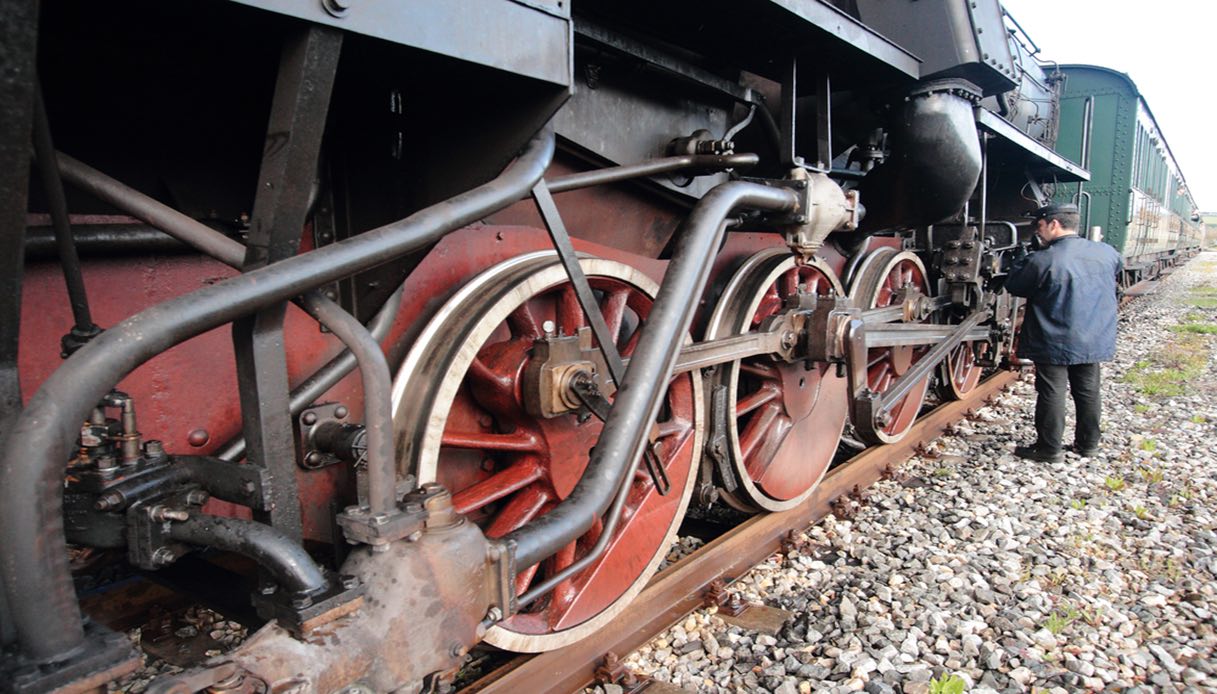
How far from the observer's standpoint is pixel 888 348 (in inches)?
161

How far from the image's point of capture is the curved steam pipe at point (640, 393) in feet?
4.46

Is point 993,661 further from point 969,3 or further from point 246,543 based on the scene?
point 969,3

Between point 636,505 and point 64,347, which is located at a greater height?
point 64,347

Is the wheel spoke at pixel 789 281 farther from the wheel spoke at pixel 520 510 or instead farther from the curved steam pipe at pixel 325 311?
the curved steam pipe at pixel 325 311

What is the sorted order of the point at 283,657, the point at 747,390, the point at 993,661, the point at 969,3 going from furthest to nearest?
the point at 747,390 < the point at 969,3 < the point at 993,661 < the point at 283,657

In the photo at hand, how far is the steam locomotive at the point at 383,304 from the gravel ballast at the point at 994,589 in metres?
0.39

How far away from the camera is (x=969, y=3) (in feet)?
9.23

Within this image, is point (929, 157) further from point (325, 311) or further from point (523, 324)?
point (325, 311)

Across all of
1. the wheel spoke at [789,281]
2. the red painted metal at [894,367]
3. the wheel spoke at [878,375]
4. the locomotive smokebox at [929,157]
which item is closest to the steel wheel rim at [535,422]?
the wheel spoke at [789,281]

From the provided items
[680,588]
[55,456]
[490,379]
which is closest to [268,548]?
[55,456]

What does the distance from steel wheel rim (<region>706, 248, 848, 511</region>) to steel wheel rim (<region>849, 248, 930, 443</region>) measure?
391 mm

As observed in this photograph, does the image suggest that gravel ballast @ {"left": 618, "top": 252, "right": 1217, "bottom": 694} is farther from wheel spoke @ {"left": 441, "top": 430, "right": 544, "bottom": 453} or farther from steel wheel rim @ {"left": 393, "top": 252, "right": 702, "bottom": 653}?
wheel spoke @ {"left": 441, "top": 430, "right": 544, "bottom": 453}

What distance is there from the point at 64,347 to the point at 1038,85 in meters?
8.72

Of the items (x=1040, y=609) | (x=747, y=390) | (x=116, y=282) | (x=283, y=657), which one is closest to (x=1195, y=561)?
(x=1040, y=609)
